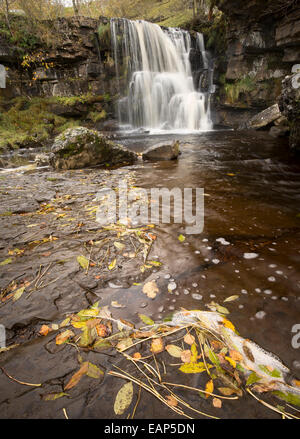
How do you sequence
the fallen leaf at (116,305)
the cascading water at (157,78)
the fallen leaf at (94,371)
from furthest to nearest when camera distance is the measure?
the cascading water at (157,78) → the fallen leaf at (116,305) → the fallen leaf at (94,371)

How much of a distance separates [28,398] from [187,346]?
877mm

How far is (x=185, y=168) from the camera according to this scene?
5.82 m

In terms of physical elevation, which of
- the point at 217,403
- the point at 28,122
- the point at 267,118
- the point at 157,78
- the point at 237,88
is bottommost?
the point at 217,403

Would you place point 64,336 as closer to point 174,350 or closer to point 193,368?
point 174,350

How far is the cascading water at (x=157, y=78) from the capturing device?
50.1 ft

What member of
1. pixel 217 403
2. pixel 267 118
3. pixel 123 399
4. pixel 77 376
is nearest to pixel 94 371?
pixel 77 376

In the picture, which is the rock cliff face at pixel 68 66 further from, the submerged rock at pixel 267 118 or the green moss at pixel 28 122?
the submerged rock at pixel 267 118

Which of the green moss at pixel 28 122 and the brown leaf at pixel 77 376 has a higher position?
the green moss at pixel 28 122

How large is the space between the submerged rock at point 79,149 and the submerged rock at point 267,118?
31.1 ft

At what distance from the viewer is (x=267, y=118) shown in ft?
38.8

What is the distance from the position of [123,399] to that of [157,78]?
18.6 meters

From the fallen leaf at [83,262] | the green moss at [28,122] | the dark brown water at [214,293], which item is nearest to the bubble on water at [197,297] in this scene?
the dark brown water at [214,293]

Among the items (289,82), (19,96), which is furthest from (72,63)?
(289,82)
